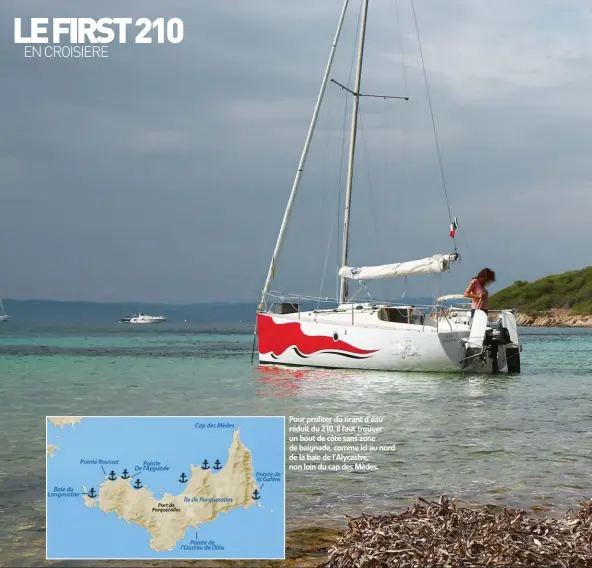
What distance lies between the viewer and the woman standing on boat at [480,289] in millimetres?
27500

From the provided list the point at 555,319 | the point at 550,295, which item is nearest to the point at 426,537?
→ the point at 555,319

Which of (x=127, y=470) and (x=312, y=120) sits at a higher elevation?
(x=312, y=120)

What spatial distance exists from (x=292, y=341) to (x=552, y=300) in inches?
4724

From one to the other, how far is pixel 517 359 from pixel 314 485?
74.8 feet

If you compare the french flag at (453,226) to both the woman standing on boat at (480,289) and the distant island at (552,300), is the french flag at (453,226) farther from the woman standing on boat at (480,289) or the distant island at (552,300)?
the distant island at (552,300)

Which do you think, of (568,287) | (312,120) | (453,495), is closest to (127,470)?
(453,495)

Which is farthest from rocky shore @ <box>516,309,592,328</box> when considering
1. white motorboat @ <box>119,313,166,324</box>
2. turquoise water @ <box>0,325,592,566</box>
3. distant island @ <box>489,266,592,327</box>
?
turquoise water @ <box>0,325,592,566</box>

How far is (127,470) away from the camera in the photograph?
22.2 ft

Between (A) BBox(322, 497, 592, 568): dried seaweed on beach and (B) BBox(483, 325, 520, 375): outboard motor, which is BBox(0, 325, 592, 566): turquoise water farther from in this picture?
(A) BBox(322, 497, 592, 568): dried seaweed on beach

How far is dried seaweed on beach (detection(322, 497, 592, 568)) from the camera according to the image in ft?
17.8

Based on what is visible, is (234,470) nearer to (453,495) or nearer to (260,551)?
(260,551)

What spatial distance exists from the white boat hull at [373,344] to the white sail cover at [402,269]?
1.91m

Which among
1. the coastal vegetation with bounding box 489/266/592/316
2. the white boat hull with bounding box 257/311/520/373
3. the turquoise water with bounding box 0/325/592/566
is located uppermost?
the coastal vegetation with bounding box 489/266/592/316

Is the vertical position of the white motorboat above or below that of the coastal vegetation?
below
